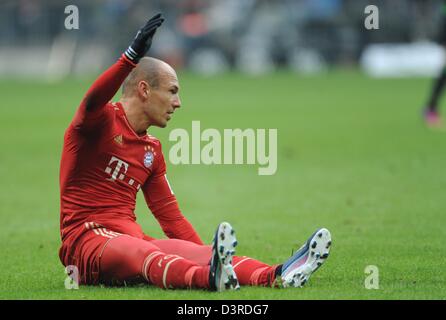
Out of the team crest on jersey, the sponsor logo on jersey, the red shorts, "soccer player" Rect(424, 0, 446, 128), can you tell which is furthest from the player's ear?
"soccer player" Rect(424, 0, 446, 128)

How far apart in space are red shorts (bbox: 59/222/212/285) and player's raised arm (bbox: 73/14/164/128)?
934 mm

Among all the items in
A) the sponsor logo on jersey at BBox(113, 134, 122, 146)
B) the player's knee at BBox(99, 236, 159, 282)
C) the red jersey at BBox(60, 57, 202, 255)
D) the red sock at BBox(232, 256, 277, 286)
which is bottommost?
the red sock at BBox(232, 256, 277, 286)

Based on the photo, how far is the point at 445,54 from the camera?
19.9 metres

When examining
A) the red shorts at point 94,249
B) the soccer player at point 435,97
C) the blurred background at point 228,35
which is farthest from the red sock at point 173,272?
the blurred background at point 228,35

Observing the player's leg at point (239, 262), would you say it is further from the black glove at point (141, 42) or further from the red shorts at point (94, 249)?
the black glove at point (141, 42)

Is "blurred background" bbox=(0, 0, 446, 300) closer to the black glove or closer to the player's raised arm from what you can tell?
the player's raised arm

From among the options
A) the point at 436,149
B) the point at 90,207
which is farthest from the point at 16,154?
the point at 90,207

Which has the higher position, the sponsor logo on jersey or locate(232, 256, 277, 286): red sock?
the sponsor logo on jersey

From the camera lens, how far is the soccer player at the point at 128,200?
6.70 meters

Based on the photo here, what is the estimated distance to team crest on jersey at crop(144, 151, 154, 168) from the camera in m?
7.52

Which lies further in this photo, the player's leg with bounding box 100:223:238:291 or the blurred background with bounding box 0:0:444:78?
the blurred background with bounding box 0:0:444:78

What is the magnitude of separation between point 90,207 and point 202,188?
667cm

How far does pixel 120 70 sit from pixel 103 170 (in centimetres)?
97

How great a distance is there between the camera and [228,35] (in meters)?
41.8
